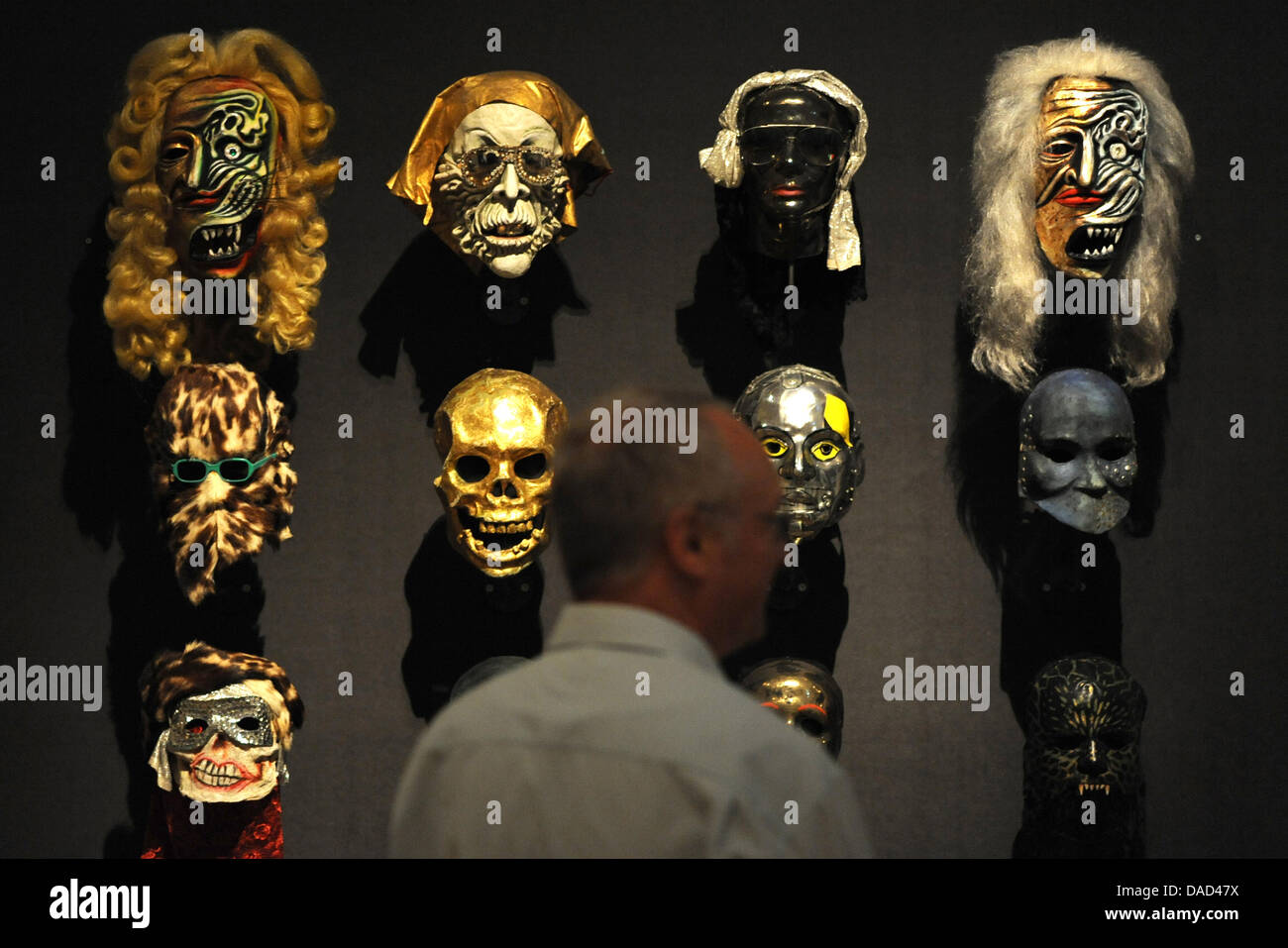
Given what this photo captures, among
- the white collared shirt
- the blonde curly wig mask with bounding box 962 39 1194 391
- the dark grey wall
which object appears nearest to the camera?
the white collared shirt

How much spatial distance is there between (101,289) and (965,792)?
184 cm

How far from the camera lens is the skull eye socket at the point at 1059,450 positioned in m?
2.64

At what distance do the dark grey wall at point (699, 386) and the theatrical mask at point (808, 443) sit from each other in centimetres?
23

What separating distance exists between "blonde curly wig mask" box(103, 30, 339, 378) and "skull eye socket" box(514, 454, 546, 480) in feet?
1.62

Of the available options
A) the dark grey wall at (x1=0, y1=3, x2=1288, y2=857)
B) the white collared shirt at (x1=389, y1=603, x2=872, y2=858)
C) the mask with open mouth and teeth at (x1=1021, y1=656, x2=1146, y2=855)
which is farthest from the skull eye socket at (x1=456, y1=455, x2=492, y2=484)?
the white collared shirt at (x1=389, y1=603, x2=872, y2=858)

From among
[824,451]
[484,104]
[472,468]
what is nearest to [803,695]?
[824,451]

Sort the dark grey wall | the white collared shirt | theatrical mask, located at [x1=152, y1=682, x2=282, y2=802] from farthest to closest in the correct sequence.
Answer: the dark grey wall
theatrical mask, located at [x1=152, y1=682, x2=282, y2=802]
the white collared shirt

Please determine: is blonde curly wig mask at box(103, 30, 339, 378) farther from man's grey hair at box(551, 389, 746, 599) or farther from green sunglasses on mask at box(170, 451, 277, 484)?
man's grey hair at box(551, 389, 746, 599)

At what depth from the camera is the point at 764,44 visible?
291cm

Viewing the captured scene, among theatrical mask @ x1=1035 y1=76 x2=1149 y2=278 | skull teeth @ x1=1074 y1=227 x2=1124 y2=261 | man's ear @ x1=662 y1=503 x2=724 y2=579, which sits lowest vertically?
man's ear @ x1=662 y1=503 x2=724 y2=579

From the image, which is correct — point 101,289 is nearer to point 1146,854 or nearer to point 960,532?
point 960,532

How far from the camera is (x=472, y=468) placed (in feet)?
8.70

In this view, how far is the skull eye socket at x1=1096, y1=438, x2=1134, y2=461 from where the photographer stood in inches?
104
